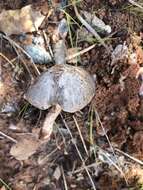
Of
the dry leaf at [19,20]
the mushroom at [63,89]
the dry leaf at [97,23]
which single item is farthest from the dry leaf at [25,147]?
the dry leaf at [97,23]

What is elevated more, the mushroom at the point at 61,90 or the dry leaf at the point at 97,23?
the dry leaf at the point at 97,23

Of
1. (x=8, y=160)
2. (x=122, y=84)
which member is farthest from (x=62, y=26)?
(x=8, y=160)

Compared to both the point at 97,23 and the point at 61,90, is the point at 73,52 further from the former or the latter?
the point at 61,90

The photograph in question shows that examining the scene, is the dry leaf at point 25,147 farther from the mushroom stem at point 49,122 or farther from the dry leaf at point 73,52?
the dry leaf at point 73,52

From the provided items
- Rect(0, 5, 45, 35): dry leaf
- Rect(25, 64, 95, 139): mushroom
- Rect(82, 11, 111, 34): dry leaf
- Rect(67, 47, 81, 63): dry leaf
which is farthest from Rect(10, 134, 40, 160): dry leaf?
Rect(82, 11, 111, 34): dry leaf

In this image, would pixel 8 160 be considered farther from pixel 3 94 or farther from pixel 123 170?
pixel 123 170

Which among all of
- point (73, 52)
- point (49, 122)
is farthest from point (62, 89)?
point (73, 52)

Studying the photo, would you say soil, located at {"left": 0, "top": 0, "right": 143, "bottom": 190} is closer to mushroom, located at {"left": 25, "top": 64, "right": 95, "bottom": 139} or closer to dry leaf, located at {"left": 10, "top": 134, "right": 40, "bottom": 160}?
dry leaf, located at {"left": 10, "top": 134, "right": 40, "bottom": 160}
